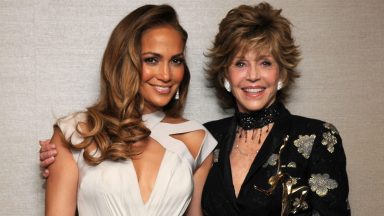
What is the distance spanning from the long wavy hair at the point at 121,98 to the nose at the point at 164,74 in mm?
86

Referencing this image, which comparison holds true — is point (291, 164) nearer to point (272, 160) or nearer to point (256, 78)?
point (272, 160)

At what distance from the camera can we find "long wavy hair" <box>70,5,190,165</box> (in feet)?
6.03

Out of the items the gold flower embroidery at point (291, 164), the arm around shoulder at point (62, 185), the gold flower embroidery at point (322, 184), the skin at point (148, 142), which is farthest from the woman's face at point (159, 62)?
the gold flower embroidery at point (322, 184)

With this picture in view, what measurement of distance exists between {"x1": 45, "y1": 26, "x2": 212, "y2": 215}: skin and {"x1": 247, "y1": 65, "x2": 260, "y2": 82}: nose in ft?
0.97

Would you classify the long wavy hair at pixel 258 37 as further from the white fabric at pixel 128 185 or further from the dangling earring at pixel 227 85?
the white fabric at pixel 128 185

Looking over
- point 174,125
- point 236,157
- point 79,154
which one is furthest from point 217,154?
point 79,154

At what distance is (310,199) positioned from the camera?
1.89 m

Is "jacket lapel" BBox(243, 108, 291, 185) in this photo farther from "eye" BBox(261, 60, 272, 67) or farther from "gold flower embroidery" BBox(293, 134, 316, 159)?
"eye" BBox(261, 60, 272, 67)

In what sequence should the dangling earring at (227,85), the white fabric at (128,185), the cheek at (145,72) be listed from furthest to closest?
1. the dangling earring at (227,85)
2. the cheek at (145,72)
3. the white fabric at (128,185)

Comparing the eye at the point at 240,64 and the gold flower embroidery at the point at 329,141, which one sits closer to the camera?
the gold flower embroidery at the point at 329,141

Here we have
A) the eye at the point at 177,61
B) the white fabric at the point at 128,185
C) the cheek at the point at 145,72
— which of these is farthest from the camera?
the eye at the point at 177,61

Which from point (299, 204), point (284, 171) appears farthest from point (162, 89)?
point (299, 204)

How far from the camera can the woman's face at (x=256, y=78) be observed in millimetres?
2047

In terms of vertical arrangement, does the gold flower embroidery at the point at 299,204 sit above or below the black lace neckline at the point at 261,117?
below
